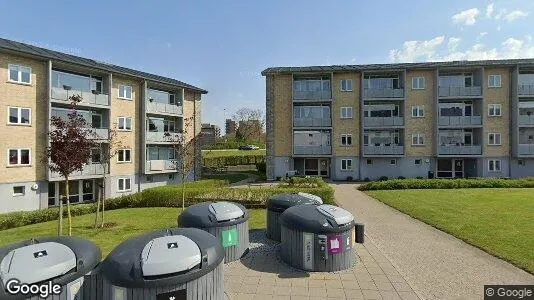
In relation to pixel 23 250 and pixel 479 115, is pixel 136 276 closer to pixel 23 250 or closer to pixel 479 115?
pixel 23 250

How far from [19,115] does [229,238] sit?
19.7 metres

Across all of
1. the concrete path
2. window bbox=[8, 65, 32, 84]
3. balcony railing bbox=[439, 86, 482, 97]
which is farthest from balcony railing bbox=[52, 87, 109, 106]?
balcony railing bbox=[439, 86, 482, 97]

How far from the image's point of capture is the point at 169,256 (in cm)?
495

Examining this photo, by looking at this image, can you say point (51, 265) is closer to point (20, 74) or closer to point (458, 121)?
point (20, 74)

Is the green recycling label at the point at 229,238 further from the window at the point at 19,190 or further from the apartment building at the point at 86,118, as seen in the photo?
the window at the point at 19,190

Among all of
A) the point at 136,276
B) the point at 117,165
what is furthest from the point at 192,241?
the point at 117,165

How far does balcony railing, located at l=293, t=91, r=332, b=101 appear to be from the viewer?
33.0 m

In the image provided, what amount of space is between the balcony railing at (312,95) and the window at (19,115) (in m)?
23.3

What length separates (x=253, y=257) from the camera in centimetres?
892

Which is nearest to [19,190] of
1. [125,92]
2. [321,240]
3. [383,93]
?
[125,92]

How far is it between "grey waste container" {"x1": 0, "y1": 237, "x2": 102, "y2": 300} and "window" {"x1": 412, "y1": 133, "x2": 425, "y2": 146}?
32.9m

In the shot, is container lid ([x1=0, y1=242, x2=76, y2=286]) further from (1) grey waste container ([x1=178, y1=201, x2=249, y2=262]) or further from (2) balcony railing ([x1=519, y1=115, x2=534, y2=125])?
(2) balcony railing ([x1=519, y1=115, x2=534, y2=125])

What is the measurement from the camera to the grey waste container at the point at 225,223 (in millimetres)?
8414

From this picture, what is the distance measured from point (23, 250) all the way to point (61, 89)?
21.3m
